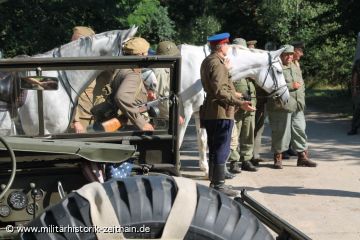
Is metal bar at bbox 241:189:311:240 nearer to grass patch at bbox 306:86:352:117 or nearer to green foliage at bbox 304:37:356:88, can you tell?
grass patch at bbox 306:86:352:117

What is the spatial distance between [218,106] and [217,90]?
214 mm

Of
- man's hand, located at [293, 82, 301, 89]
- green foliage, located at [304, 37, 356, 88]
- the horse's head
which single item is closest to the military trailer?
the horse's head

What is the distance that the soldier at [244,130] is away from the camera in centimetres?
1027

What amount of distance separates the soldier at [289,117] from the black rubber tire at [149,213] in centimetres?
783

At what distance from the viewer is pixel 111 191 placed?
Answer: 8.69ft

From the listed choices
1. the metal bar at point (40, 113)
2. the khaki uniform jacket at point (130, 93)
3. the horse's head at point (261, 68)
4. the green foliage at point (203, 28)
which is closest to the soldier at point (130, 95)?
the khaki uniform jacket at point (130, 93)

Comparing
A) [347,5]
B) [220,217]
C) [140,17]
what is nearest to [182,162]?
[140,17]

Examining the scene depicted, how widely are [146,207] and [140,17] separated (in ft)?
42.3

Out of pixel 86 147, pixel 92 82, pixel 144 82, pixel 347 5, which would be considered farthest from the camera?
pixel 347 5

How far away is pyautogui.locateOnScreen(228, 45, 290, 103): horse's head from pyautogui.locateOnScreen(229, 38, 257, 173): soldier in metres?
0.23

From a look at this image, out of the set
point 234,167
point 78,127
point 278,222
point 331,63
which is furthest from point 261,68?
point 331,63

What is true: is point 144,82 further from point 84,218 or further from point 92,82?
point 84,218

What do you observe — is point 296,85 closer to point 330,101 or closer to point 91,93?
point 91,93

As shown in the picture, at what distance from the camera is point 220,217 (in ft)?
8.85
